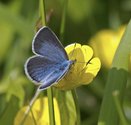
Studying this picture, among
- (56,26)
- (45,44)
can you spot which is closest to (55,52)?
(45,44)

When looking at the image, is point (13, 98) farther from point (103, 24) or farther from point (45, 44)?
point (103, 24)

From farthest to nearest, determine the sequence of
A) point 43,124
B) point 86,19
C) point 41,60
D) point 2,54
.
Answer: point 86,19, point 2,54, point 43,124, point 41,60

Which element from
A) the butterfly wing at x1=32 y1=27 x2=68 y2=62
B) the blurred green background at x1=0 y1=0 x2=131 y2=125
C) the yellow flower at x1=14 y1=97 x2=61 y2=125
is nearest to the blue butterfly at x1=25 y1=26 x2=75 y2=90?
the butterfly wing at x1=32 y1=27 x2=68 y2=62

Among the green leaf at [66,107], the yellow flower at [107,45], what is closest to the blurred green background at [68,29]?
the yellow flower at [107,45]

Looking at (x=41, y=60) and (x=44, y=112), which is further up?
(x=41, y=60)

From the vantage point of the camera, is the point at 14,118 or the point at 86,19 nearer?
the point at 14,118

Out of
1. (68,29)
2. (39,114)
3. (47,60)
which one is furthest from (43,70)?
(68,29)

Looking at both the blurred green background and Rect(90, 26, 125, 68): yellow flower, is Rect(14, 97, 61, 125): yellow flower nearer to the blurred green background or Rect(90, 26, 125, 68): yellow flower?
the blurred green background

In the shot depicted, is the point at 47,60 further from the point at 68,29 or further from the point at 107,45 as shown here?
the point at 68,29
